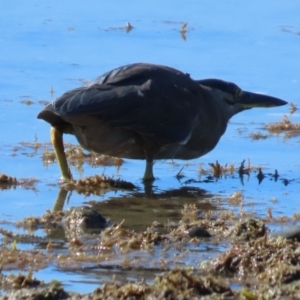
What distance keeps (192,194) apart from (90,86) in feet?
3.79

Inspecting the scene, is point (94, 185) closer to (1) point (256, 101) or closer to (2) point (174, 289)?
(1) point (256, 101)

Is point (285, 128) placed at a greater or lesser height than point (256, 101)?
lesser

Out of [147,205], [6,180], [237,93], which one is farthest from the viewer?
[237,93]

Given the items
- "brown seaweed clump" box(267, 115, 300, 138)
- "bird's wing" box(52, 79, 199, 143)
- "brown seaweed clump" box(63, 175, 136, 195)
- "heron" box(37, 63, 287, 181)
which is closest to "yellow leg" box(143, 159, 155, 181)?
"heron" box(37, 63, 287, 181)

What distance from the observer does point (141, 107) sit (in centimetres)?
872

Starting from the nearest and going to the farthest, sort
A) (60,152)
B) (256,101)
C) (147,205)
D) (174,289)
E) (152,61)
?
(174,289), (147,205), (60,152), (256,101), (152,61)

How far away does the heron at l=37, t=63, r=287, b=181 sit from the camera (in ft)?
27.7

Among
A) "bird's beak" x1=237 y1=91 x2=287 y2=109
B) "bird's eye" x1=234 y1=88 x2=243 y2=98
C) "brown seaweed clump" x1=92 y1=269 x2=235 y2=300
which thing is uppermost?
"brown seaweed clump" x1=92 y1=269 x2=235 y2=300

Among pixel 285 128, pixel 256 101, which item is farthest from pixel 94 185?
pixel 285 128

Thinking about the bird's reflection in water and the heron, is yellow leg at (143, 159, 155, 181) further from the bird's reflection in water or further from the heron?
the bird's reflection in water

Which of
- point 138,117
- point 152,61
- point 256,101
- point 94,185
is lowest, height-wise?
point 152,61

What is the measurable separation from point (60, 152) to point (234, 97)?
2.06m

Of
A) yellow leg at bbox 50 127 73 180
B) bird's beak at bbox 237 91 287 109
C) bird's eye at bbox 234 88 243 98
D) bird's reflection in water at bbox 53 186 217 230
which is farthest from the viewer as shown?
bird's beak at bbox 237 91 287 109

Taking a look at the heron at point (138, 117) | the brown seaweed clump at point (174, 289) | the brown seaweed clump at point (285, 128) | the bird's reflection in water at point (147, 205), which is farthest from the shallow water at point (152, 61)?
the brown seaweed clump at point (174, 289)
